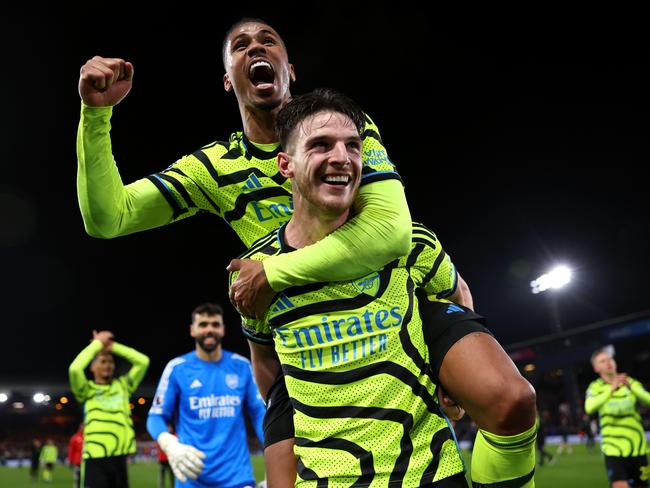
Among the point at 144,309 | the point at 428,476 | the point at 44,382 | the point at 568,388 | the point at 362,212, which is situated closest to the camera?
the point at 428,476

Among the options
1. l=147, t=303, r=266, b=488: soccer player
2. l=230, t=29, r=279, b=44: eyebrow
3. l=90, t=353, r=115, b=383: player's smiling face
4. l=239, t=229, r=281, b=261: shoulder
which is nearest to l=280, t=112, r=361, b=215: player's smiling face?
l=239, t=229, r=281, b=261: shoulder

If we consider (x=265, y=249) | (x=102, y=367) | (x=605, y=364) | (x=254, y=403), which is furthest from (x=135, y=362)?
(x=265, y=249)

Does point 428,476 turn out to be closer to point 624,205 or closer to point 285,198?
point 285,198

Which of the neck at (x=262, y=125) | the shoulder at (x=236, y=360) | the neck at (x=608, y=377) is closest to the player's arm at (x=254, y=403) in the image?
the shoulder at (x=236, y=360)

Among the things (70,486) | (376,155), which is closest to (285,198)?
(376,155)

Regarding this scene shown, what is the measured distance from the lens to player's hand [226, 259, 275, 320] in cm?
220

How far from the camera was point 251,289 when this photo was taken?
2.22 metres

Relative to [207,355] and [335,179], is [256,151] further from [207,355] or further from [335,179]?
[207,355]

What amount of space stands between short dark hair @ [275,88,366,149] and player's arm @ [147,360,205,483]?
2.47 metres

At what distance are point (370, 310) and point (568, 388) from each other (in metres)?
35.2

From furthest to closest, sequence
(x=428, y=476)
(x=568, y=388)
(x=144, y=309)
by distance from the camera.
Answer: (x=144, y=309), (x=568, y=388), (x=428, y=476)

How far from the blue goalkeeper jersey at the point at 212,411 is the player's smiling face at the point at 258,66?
3512 mm

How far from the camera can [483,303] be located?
42.9 metres

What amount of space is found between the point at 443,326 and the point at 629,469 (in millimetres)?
8394
